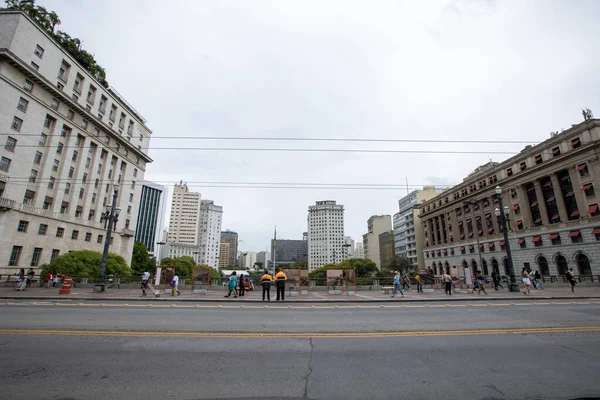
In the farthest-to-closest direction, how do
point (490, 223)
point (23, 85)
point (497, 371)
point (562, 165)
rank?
point (490, 223), point (562, 165), point (23, 85), point (497, 371)

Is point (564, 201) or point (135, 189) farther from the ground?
point (135, 189)

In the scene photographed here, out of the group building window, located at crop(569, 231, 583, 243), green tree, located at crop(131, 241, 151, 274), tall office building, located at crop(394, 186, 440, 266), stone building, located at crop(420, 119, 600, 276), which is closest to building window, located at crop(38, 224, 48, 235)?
green tree, located at crop(131, 241, 151, 274)

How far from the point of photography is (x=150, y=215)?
144 m

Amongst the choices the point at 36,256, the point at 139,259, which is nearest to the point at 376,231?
the point at 139,259

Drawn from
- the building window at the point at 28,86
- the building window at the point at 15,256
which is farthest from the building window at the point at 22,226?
the building window at the point at 28,86

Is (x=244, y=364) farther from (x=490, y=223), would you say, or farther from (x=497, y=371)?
(x=490, y=223)

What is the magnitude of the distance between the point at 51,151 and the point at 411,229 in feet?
306

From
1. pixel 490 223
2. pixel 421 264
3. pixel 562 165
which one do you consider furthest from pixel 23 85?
pixel 421 264

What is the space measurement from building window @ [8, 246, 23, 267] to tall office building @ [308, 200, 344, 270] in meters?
148

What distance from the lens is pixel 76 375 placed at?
4.35 m

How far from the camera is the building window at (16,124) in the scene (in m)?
33.4

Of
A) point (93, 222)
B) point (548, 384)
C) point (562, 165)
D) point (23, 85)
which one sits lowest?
point (548, 384)

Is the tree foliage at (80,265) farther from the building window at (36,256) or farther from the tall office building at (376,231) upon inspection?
the tall office building at (376,231)

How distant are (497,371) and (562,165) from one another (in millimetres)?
51378
